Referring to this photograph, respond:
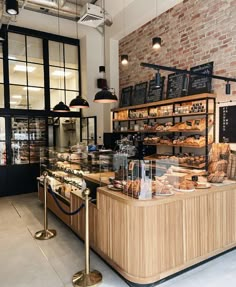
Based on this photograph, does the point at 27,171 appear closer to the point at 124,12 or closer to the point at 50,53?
the point at 50,53

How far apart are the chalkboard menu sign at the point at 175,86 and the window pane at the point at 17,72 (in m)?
3.97

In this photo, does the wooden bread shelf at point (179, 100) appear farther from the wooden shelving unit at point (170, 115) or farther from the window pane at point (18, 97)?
the window pane at point (18, 97)

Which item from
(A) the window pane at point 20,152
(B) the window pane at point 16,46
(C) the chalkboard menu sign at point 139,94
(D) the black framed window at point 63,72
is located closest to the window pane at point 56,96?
(D) the black framed window at point 63,72

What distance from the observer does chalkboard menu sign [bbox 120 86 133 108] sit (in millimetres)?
6691

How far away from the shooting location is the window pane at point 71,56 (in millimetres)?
7449

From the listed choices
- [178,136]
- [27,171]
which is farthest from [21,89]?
[178,136]

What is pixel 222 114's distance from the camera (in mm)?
4359

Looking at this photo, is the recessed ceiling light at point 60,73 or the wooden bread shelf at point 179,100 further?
the recessed ceiling light at point 60,73

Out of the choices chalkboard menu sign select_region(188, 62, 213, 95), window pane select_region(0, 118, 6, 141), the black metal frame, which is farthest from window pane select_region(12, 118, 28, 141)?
chalkboard menu sign select_region(188, 62, 213, 95)

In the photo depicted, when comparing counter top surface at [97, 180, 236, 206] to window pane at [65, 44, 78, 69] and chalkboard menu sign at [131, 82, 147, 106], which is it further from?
window pane at [65, 44, 78, 69]

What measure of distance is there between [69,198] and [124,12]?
190 inches

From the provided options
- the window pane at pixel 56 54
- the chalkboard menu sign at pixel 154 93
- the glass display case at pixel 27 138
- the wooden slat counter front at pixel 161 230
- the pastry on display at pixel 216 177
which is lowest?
the wooden slat counter front at pixel 161 230

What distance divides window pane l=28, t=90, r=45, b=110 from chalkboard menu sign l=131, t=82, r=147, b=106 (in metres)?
2.61

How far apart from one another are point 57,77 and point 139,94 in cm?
261
